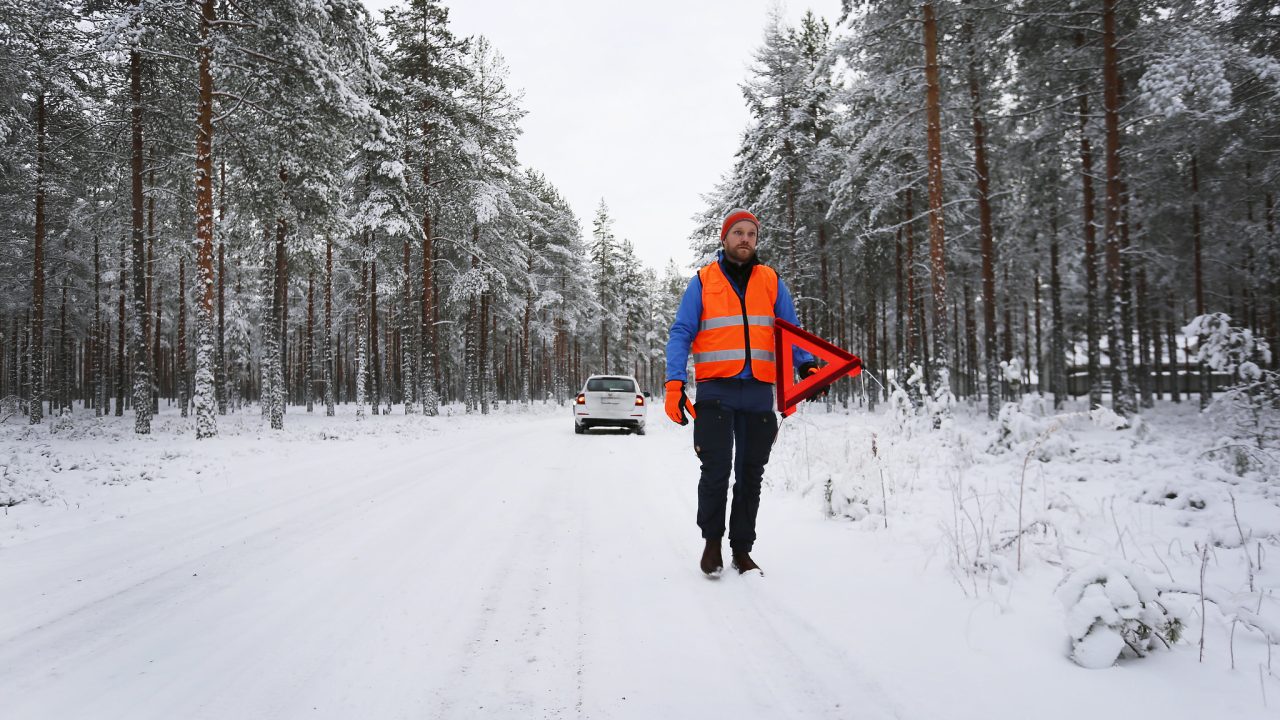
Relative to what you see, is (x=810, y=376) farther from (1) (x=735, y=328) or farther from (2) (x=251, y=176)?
(2) (x=251, y=176)

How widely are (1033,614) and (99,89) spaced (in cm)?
2096

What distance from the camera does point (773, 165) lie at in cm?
2281

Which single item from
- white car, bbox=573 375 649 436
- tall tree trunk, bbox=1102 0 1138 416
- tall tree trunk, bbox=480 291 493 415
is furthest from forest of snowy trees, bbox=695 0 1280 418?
tall tree trunk, bbox=480 291 493 415

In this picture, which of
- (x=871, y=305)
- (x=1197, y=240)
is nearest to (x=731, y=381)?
(x=1197, y=240)

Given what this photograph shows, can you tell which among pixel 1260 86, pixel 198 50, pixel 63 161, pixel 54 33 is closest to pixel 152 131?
pixel 54 33

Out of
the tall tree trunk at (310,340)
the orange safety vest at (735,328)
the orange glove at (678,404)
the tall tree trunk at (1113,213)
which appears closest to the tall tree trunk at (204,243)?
the tall tree trunk at (310,340)

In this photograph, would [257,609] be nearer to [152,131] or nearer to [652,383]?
[152,131]

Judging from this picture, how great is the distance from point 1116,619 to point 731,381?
6.97ft

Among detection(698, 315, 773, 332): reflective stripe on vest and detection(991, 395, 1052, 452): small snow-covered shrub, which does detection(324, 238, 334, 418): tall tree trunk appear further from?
detection(991, 395, 1052, 452): small snow-covered shrub

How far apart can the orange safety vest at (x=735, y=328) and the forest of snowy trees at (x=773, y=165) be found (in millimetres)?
3069

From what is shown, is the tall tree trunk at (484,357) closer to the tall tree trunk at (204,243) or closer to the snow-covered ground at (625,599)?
the tall tree trunk at (204,243)

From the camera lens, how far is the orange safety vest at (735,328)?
359cm

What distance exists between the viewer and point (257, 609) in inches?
118

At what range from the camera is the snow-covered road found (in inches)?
82.4
